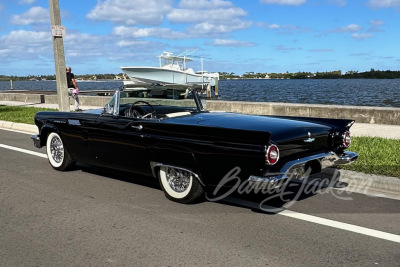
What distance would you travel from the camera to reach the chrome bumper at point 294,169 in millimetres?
4379

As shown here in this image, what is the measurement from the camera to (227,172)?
465 centimetres

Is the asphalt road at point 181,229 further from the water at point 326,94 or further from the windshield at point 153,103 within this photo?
the water at point 326,94

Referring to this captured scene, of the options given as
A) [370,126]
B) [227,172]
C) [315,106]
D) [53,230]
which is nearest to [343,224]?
[227,172]

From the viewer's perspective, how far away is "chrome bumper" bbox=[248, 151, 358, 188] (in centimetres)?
438

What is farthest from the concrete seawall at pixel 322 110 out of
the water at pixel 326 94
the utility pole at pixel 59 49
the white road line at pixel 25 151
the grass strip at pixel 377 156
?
the water at pixel 326 94

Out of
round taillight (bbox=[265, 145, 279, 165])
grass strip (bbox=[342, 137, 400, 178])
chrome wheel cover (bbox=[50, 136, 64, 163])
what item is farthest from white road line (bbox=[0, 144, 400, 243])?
chrome wheel cover (bbox=[50, 136, 64, 163])

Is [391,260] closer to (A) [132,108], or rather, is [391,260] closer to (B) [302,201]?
(B) [302,201]

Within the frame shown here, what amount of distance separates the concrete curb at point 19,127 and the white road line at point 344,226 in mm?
9227

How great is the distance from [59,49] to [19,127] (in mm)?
2545

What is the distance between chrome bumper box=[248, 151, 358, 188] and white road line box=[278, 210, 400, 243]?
429mm

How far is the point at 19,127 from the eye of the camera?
12.9 meters

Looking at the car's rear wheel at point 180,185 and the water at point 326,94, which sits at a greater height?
the car's rear wheel at point 180,185

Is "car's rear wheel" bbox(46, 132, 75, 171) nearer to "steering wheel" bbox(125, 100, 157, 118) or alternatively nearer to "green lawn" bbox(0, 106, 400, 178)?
"steering wheel" bbox(125, 100, 157, 118)

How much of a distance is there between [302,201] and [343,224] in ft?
2.84
